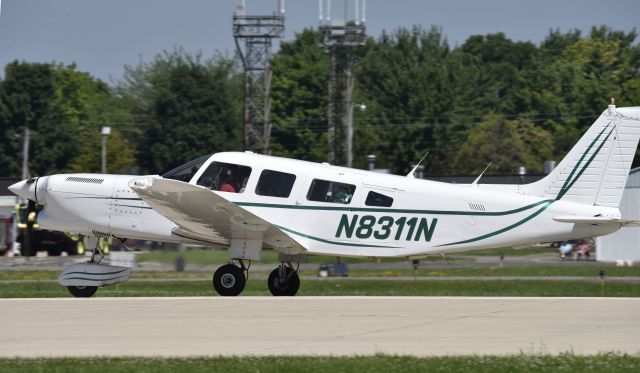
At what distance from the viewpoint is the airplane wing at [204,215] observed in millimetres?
16562

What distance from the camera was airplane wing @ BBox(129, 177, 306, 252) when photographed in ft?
54.3

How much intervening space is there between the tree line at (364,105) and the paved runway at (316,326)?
56332mm

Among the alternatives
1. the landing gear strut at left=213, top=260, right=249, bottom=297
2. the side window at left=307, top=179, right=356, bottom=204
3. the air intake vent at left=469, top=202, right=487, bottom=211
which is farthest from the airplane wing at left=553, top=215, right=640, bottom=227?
the landing gear strut at left=213, top=260, right=249, bottom=297

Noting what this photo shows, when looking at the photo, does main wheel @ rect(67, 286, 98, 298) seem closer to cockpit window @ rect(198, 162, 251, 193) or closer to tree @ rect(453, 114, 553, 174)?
cockpit window @ rect(198, 162, 251, 193)

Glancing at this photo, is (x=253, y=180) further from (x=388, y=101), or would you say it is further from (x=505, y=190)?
(x=388, y=101)

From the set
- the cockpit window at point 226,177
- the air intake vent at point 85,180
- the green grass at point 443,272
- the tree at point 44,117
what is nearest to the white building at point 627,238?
the green grass at point 443,272

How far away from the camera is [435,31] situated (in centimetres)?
10488

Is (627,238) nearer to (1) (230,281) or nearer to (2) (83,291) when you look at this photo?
(1) (230,281)

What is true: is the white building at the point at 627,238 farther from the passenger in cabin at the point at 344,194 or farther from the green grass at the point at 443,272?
the passenger in cabin at the point at 344,194

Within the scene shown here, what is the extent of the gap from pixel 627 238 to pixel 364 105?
116 ft

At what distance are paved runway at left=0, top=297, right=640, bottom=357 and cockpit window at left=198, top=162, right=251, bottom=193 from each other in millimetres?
2155

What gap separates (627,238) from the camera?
124ft

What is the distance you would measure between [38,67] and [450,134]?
33.9 meters

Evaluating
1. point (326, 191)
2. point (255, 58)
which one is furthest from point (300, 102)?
point (326, 191)
